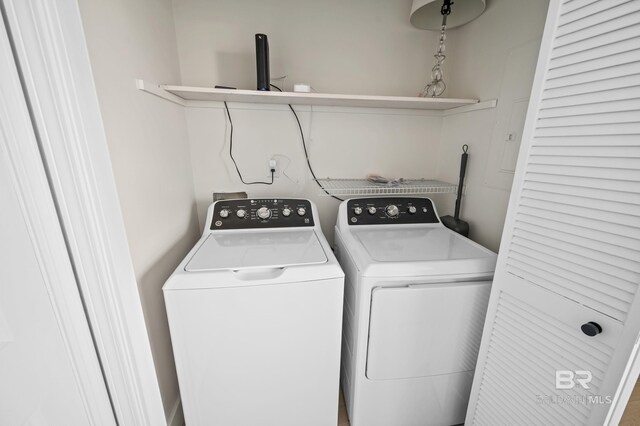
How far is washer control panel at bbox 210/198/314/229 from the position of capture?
59.4 inches

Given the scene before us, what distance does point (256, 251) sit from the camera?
1217 millimetres

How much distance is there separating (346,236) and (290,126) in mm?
890

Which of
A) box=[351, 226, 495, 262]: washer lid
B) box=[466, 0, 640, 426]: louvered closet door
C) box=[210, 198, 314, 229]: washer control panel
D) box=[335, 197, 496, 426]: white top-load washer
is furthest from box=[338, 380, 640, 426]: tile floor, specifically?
box=[210, 198, 314, 229]: washer control panel

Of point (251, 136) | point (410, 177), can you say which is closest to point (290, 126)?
point (251, 136)

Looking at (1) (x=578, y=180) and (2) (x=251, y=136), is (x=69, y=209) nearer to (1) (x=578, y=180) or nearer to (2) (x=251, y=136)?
(2) (x=251, y=136)

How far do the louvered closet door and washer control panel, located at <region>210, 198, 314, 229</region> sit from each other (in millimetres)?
1067

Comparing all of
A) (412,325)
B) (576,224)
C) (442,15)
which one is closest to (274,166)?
(412,325)

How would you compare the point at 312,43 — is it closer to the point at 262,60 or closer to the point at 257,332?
the point at 262,60

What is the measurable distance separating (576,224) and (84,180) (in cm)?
144

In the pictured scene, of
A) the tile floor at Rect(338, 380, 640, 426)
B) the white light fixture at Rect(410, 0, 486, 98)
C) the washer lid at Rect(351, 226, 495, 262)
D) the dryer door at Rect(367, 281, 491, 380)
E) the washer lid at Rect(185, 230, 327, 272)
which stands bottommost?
the tile floor at Rect(338, 380, 640, 426)

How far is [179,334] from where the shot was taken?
1.01m

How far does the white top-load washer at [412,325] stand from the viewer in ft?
3.60

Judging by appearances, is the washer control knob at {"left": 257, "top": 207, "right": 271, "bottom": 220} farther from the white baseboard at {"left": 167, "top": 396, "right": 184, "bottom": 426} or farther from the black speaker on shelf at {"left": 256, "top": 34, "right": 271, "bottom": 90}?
the white baseboard at {"left": 167, "top": 396, "right": 184, "bottom": 426}

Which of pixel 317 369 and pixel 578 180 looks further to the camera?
pixel 317 369
